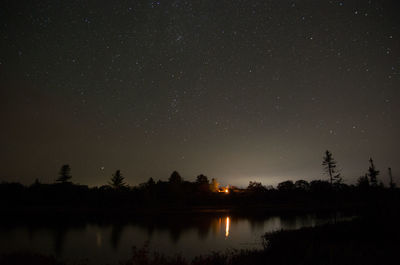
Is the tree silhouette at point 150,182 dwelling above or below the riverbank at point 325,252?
above

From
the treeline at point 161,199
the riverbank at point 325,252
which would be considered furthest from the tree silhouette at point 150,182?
the riverbank at point 325,252

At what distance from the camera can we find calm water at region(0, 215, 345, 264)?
1950cm

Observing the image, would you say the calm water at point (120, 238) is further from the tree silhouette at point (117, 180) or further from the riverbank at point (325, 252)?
the tree silhouette at point (117, 180)

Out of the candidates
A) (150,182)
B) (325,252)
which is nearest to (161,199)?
(150,182)

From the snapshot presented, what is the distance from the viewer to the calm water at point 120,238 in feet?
64.0

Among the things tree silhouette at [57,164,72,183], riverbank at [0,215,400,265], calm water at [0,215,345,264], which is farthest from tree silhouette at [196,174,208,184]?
riverbank at [0,215,400,265]

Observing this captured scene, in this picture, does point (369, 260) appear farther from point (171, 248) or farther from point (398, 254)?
point (171, 248)

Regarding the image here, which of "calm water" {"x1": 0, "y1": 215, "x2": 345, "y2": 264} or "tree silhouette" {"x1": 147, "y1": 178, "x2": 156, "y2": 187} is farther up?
"tree silhouette" {"x1": 147, "y1": 178, "x2": 156, "y2": 187}

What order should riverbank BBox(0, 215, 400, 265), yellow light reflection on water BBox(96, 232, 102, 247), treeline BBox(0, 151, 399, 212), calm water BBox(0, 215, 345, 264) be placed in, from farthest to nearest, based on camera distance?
treeline BBox(0, 151, 399, 212) < yellow light reflection on water BBox(96, 232, 102, 247) < calm water BBox(0, 215, 345, 264) < riverbank BBox(0, 215, 400, 265)

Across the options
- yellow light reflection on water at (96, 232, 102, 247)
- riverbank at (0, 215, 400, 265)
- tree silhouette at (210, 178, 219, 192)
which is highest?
tree silhouette at (210, 178, 219, 192)

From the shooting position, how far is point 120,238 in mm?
24469

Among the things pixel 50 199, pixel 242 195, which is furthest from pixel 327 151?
pixel 50 199

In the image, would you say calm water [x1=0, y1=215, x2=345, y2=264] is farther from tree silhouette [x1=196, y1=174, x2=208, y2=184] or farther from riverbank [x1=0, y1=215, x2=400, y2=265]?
tree silhouette [x1=196, y1=174, x2=208, y2=184]

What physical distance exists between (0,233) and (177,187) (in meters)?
35.2
